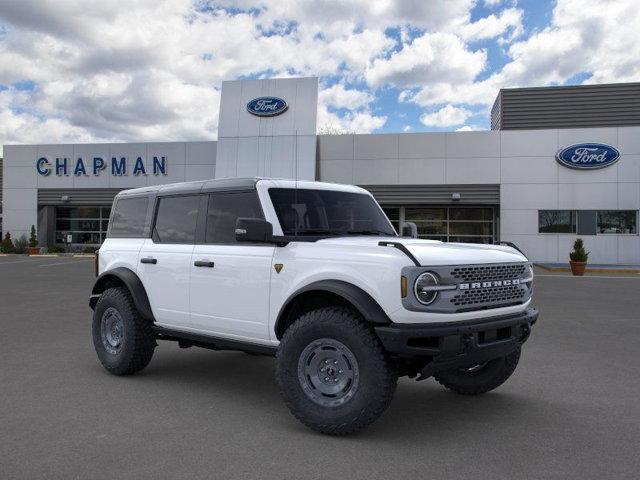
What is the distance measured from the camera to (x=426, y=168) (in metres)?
29.3

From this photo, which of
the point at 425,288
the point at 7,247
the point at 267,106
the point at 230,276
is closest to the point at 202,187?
the point at 230,276

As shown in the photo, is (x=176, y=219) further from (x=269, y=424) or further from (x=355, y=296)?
(x=355, y=296)

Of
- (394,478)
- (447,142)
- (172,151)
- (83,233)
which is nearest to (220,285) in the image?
(394,478)

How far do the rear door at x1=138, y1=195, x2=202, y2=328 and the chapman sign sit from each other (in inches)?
1086

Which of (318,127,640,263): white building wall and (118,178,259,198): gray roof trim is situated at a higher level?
(318,127,640,263): white building wall

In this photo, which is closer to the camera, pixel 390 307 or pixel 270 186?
pixel 390 307

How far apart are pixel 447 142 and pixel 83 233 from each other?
73.1 ft

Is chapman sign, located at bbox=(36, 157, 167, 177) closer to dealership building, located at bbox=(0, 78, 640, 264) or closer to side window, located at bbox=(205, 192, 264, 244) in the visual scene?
dealership building, located at bbox=(0, 78, 640, 264)

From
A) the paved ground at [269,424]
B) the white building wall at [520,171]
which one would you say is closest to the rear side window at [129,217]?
the paved ground at [269,424]

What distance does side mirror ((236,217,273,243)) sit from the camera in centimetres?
465

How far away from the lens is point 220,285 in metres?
5.34

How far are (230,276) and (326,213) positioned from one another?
108cm

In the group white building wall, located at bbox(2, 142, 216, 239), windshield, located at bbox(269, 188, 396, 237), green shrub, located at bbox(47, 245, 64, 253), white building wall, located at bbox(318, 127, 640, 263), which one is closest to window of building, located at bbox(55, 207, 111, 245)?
green shrub, located at bbox(47, 245, 64, 253)

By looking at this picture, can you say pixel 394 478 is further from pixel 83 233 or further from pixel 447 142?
pixel 83 233
